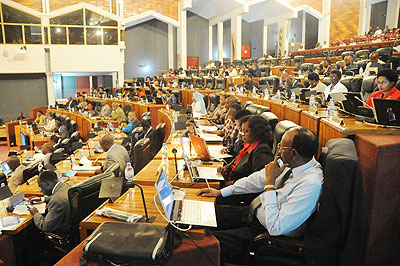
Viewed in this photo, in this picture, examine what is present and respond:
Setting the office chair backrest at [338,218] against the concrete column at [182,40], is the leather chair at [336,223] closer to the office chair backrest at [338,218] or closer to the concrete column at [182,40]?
the office chair backrest at [338,218]

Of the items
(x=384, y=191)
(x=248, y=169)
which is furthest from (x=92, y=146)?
(x=384, y=191)

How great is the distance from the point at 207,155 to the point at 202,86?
7625mm

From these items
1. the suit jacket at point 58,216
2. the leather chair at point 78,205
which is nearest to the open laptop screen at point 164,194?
the leather chair at point 78,205

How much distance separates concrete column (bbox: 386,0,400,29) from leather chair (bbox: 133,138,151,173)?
52.3ft

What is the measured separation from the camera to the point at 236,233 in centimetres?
242

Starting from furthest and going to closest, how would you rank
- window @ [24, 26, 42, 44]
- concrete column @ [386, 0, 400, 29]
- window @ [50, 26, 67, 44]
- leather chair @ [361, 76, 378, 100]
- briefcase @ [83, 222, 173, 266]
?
concrete column @ [386, 0, 400, 29], window @ [50, 26, 67, 44], window @ [24, 26, 42, 44], leather chair @ [361, 76, 378, 100], briefcase @ [83, 222, 173, 266]

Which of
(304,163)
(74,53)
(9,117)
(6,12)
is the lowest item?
(9,117)

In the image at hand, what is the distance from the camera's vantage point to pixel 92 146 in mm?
6664

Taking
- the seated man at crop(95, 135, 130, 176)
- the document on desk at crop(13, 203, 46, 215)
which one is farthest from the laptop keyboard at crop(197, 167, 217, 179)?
the document on desk at crop(13, 203, 46, 215)

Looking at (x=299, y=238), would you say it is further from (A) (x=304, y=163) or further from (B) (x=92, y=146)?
(B) (x=92, y=146)

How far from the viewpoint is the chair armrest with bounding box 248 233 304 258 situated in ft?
6.77

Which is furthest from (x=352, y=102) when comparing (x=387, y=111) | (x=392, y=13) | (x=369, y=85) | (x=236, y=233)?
(x=392, y=13)

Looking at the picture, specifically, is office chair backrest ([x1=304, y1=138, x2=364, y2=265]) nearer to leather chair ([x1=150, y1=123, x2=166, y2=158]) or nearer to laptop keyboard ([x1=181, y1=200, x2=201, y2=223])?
laptop keyboard ([x1=181, y1=200, x2=201, y2=223])

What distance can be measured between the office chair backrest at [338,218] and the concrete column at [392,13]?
17520 millimetres
